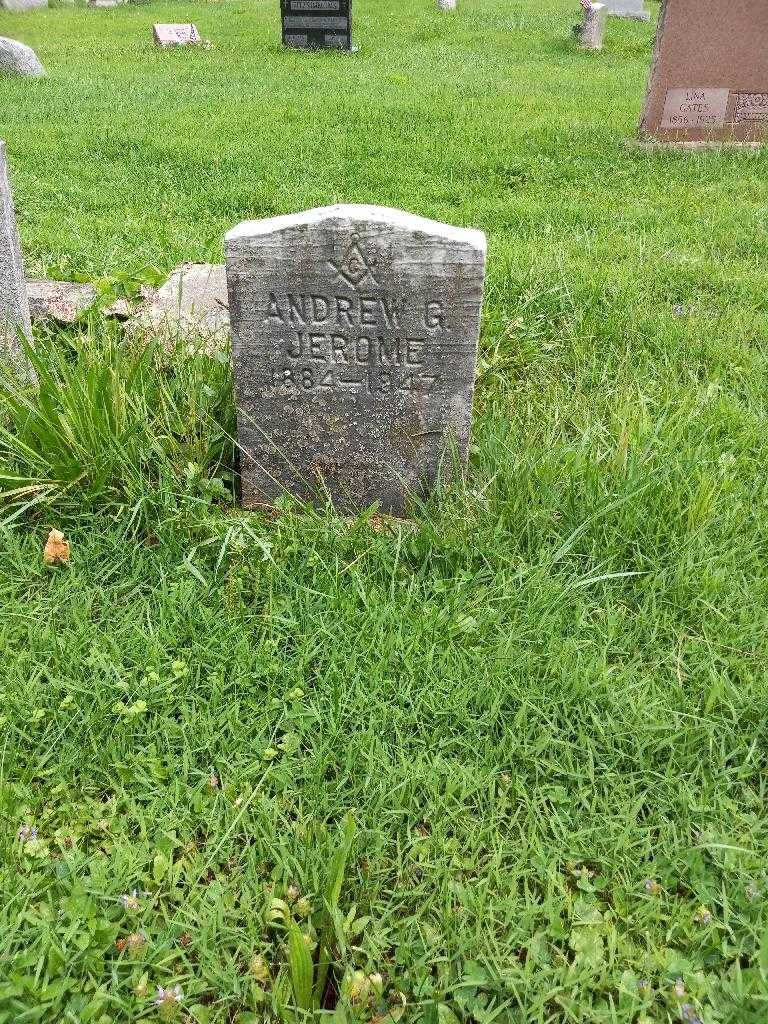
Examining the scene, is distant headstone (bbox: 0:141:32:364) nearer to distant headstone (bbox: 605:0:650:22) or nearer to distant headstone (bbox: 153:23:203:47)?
distant headstone (bbox: 153:23:203:47)

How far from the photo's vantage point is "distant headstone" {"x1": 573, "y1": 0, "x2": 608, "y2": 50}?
37.4 feet

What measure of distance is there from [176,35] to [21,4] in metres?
5.89

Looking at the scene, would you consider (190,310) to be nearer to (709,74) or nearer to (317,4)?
(709,74)

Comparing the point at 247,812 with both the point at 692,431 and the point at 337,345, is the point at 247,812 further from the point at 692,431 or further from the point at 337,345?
the point at 692,431

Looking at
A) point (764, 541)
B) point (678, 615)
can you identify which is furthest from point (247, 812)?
point (764, 541)

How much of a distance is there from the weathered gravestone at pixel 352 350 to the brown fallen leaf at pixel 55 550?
634 millimetres

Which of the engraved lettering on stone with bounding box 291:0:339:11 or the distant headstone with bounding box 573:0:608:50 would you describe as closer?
the engraved lettering on stone with bounding box 291:0:339:11

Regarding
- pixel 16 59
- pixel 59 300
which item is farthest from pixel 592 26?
pixel 59 300

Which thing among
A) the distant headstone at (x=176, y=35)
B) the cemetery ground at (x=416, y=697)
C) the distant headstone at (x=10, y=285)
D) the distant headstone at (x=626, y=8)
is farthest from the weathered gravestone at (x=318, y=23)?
the distant headstone at (x=10, y=285)

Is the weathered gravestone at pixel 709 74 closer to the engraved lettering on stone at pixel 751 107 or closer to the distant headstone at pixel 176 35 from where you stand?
the engraved lettering on stone at pixel 751 107

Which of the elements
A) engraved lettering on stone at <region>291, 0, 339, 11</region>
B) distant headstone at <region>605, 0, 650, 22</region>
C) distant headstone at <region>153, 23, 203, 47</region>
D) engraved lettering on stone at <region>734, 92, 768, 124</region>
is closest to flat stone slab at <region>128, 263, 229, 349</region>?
engraved lettering on stone at <region>734, 92, 768, 124</region>

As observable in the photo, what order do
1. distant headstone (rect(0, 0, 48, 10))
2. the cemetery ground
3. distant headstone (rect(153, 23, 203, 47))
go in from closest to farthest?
1. the cemetery ground
2. distant headstone (rect(153, 23, 203, 47))
3. distant headstone (rect(0, 0, 48, 10))

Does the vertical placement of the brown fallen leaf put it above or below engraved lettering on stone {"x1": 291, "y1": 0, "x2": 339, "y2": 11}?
below

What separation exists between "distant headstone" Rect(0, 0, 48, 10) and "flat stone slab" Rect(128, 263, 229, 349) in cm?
1469
